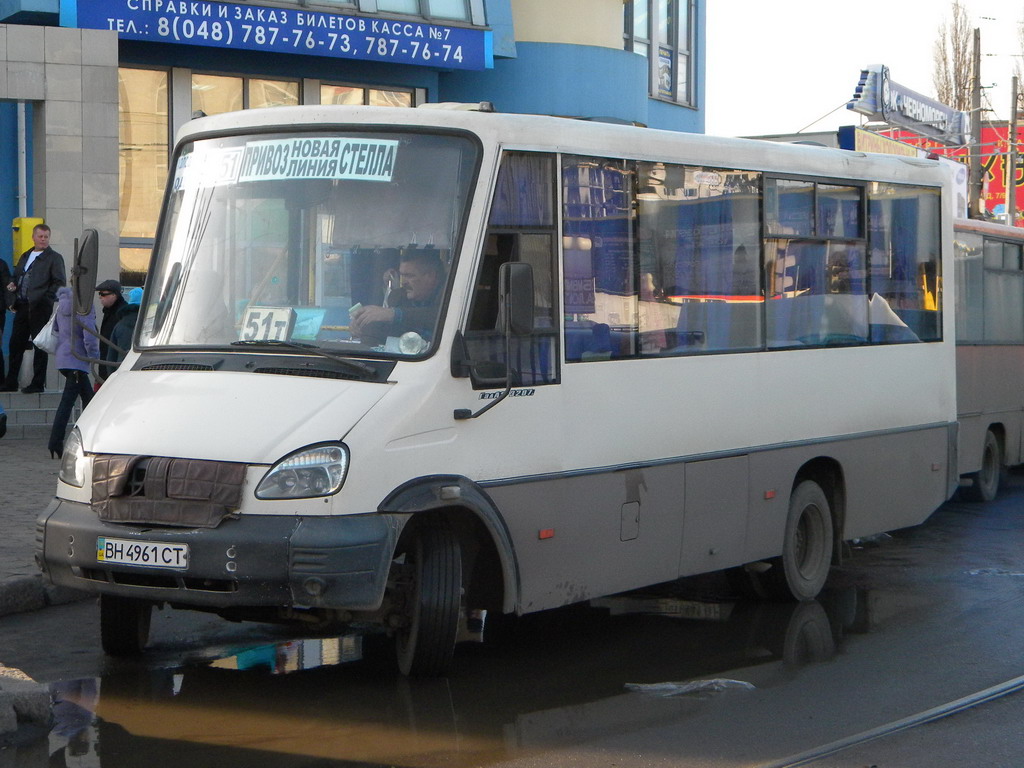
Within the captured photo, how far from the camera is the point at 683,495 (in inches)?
312

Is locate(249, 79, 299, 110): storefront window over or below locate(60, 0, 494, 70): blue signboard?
below

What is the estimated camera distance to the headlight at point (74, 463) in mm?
6500

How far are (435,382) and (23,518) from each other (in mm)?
5397

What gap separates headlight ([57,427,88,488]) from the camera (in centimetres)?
650

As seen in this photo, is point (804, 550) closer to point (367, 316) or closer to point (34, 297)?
point (367, 316)

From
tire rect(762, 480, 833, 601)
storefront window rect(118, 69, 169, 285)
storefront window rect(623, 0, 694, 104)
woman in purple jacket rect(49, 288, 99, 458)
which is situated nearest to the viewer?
tire rect(762, 480, 833, 601)

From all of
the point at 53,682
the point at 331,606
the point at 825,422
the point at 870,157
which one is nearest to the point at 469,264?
the point at 331,606

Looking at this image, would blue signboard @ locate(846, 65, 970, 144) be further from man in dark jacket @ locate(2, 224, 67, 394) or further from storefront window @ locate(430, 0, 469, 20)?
man in dark jacket @ locate(2, 224, 67, 394)

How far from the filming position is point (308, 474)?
6113 mm

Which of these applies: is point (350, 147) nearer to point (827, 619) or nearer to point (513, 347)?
point (513, 347)

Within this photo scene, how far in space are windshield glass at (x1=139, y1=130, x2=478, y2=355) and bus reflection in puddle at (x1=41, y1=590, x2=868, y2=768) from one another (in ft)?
5.08

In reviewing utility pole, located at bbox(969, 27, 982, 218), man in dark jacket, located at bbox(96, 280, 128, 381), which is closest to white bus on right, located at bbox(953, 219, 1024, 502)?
man in dark jacket, located at bbox(96, 280, 128, 381)

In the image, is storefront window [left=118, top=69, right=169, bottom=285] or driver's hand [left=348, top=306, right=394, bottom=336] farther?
storefront window [left=118, top=69, right=169, bottom=285]

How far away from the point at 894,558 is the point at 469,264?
5.49 m
